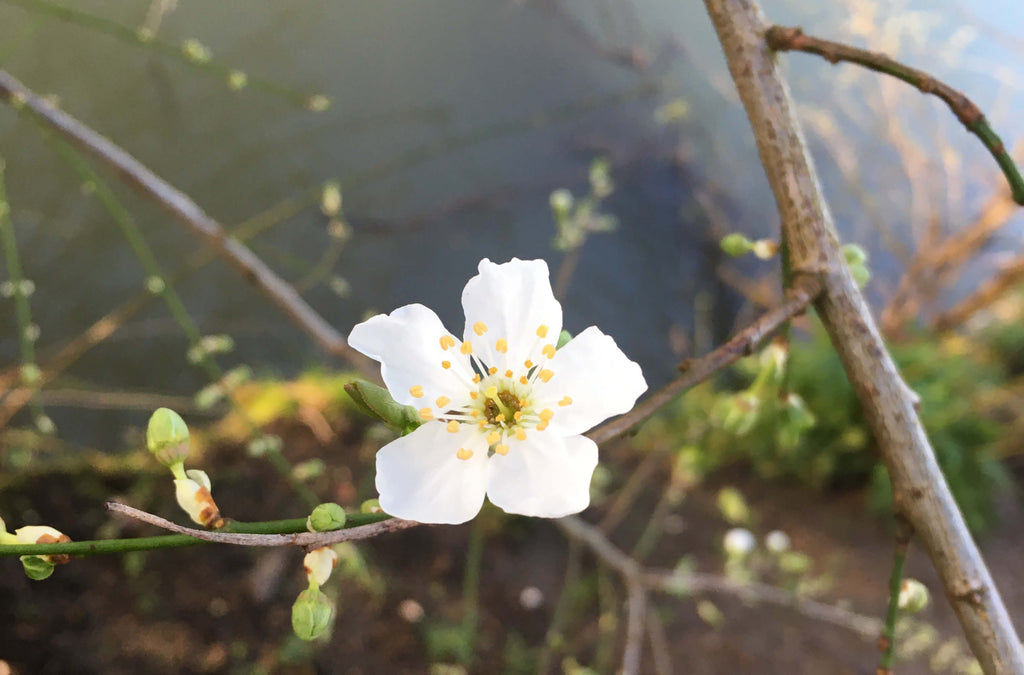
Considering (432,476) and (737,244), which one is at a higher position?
(737,244)

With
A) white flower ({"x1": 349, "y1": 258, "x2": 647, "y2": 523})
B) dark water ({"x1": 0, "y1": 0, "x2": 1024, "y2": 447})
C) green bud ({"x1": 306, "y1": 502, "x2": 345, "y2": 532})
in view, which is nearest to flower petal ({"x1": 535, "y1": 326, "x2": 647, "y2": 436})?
white flower ({"x1": 349, "y1": 258, "x2": 647, "y2": 523})

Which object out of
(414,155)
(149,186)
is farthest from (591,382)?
(414,155)

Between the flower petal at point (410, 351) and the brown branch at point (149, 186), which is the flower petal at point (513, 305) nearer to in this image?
the flower petal at point (410, 351)

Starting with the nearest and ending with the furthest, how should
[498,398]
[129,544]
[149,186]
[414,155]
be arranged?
1. [129,544]
2. [498,398]
3. [149,186]
4. [414,155]

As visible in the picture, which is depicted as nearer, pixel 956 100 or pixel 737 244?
pixel 956 100

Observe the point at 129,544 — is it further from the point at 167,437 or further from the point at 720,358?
the point at 720,358

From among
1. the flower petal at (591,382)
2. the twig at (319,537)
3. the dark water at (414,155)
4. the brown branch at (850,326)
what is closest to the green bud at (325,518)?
the twig at (319,537)

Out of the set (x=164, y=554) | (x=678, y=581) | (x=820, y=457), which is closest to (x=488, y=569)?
(x=678, y=581)
